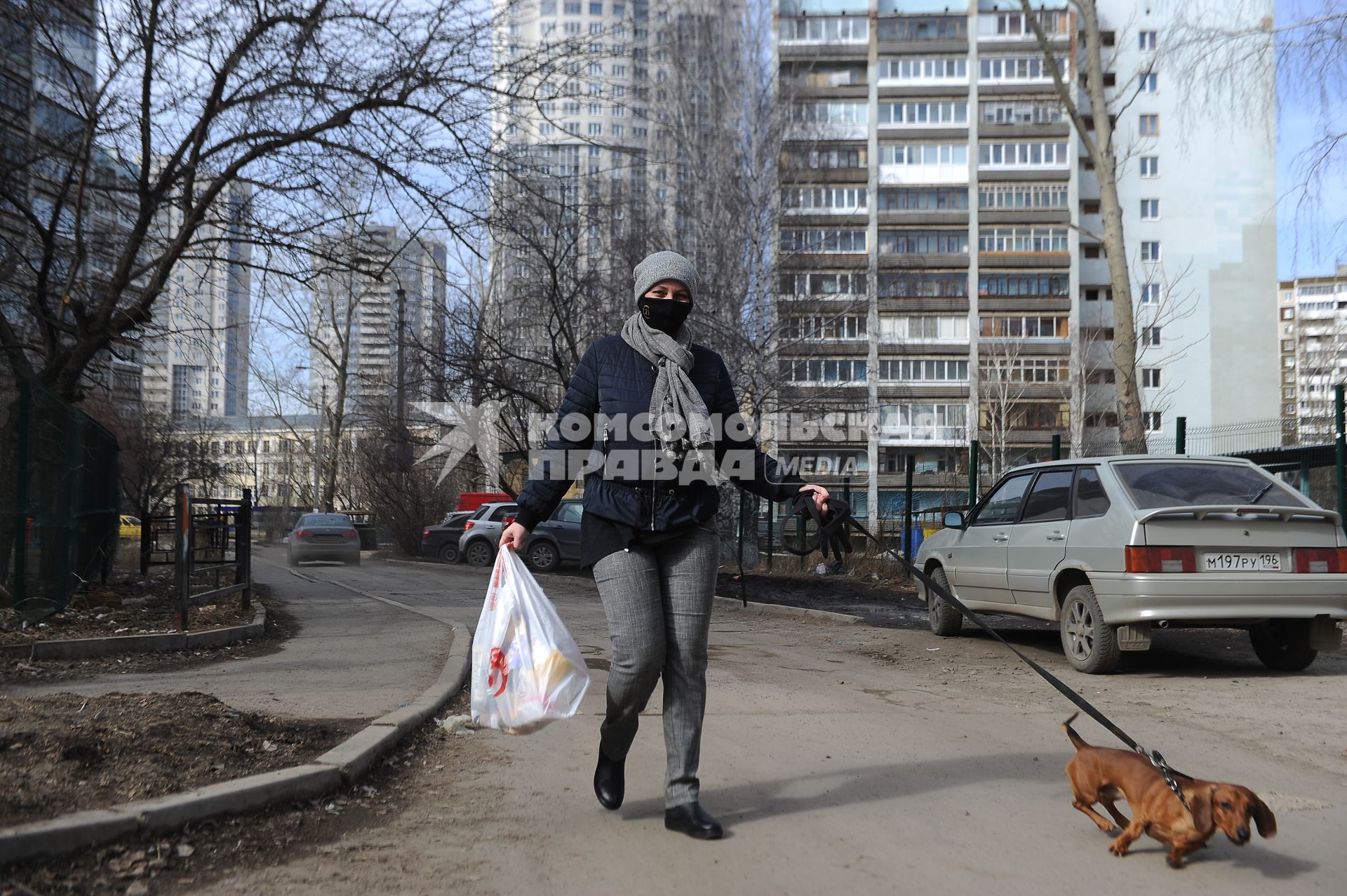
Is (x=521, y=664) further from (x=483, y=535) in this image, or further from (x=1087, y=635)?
(x=483, y=535)

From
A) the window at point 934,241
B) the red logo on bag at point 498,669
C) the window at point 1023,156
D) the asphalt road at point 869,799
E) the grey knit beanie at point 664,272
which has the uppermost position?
the window at point 1023,156

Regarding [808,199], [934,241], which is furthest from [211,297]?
[934,241]

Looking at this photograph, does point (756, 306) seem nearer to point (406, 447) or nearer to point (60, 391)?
point (406, 447)

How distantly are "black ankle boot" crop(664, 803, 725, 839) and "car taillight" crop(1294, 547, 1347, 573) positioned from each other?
221 inches

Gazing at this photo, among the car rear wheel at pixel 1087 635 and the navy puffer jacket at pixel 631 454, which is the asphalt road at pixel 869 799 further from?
the navy puffer jacket at pixel 631 454

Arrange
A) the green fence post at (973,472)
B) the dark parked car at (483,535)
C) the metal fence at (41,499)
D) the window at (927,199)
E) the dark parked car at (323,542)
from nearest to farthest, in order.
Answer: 1. the metal fence at (41,499)
2. the green fence post at (973,472)
3. the dark parked car at (483,535)
4. the dark parked car at (323,542)
5. the window at (927,199)

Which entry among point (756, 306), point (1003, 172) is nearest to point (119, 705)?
point (756, 306)

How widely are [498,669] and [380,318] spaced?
2618cm

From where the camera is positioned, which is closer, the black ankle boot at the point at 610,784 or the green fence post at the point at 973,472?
the black ankle boot at the point at 610,784

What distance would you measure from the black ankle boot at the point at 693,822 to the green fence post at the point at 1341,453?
9816mm

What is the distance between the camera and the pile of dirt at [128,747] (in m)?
3.72

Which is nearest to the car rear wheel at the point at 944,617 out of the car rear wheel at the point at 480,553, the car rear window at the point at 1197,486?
the car rear window at the point at 1197,486

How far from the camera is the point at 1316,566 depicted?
25.0ft

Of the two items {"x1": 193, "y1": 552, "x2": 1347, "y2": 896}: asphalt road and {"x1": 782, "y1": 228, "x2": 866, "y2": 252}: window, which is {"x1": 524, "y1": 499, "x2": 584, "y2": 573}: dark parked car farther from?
{"x1": 193, "y1": 552, "x2": 1347, "y2": 896}: asphalt road
